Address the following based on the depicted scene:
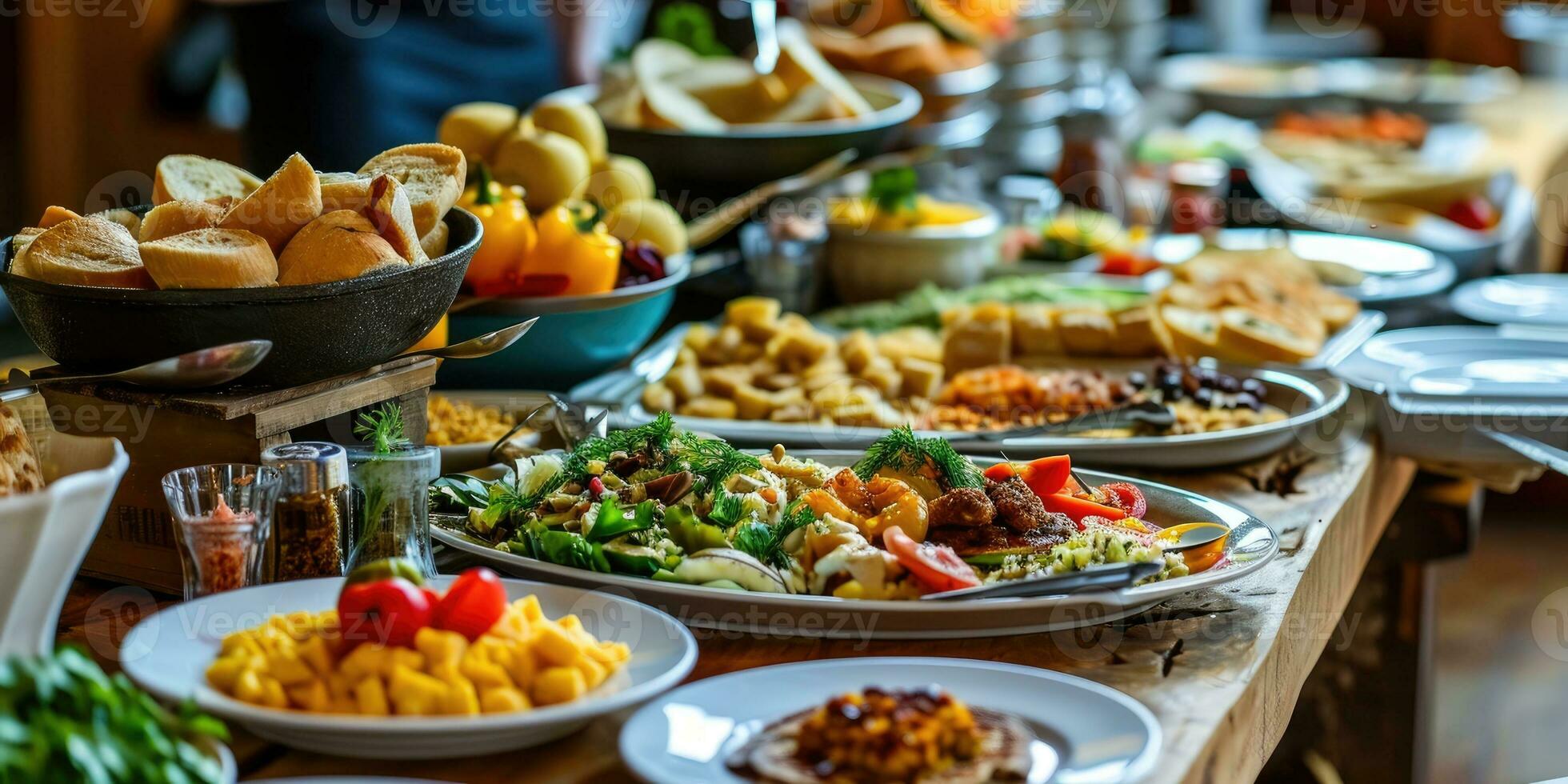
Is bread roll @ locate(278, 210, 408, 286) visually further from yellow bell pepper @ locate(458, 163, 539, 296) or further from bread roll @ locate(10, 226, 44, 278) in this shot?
yellow bell pepper @ locate(458, 163, 539, 296)

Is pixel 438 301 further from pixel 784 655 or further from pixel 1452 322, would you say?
pixel 1452 322

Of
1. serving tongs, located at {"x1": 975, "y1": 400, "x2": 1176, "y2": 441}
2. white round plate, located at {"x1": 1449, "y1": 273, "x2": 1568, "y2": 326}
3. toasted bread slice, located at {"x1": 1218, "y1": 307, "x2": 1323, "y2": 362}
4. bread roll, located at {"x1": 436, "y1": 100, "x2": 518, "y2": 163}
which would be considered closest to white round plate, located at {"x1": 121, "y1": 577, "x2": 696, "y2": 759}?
serving tongs, located at {"x1": 975, "y1": 400, "x2": 1176, "y2": 441}

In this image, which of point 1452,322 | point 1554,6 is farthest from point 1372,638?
point 1554,6

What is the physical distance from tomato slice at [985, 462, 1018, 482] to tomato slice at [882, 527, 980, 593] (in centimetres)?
17

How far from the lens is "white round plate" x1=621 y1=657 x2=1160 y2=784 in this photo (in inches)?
36.3

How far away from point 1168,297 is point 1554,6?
19.5 feet

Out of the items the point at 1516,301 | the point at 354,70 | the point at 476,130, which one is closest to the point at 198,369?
the point at 476,130

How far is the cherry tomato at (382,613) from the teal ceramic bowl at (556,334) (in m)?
0.86

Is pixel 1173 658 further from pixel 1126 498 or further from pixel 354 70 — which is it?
pixel 354 70

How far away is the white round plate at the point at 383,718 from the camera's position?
938 millimetres

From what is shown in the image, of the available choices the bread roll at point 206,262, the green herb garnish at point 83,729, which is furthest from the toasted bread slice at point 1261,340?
the green herb garnish at point 83,729

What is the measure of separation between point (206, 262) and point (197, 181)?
331 millimetres

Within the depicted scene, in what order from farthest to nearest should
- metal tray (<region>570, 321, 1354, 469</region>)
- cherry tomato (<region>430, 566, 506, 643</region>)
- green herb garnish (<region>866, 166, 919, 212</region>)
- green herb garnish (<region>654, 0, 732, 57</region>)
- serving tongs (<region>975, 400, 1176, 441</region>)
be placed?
green herb garnish (<region>654, 0, 732, 57</region>), green herb garnish (<region>866, 166, 919, 212</region>), serving tongs (<region>975, 400, 1176, 441</region>), metal tray (<region>570, 321, 1354, 469</region>), cherry tomato (<region>430, 566, 506, 643</region>)

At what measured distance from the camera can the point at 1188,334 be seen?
2.26 metres
